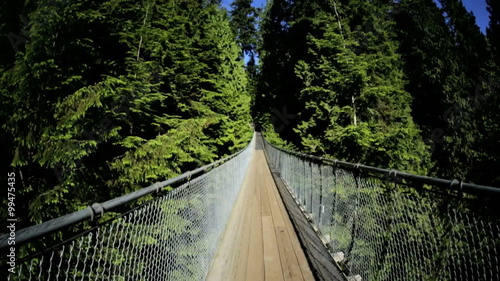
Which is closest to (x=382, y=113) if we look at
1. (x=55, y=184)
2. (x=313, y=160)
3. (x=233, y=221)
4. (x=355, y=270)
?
(x=313, y=160)

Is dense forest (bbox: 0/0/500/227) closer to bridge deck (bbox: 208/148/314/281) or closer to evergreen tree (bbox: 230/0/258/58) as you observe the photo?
bridge deck (bbox: 208/148/314/281)

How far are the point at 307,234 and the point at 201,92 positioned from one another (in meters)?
7.56

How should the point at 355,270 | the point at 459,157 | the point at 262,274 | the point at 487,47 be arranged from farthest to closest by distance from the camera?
the point at 487,47 < the point at 459,157 < the point at 262,274 < the point at 355,270

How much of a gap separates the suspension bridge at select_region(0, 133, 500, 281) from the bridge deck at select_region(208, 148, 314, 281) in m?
0.02

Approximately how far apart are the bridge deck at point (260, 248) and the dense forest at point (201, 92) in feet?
7.20

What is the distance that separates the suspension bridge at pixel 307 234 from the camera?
5.47ft

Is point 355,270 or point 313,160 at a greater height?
point 313,160

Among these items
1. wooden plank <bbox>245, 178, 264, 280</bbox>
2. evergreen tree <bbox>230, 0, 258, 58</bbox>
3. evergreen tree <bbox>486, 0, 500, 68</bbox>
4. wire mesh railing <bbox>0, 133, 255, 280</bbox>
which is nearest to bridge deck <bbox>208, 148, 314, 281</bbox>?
wooden plank <bbox>245, 178, 264, 280</bbox>

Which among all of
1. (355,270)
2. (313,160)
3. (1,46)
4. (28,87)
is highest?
(1,46)

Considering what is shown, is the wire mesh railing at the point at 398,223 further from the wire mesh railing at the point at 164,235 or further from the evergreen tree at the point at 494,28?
the evergreen tree at the point at 494,28

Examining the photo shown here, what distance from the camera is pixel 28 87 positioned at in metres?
3.06

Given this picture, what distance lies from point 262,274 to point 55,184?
340 centimetres

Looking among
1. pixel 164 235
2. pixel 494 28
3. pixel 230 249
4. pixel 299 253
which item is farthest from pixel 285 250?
pixel 494 28

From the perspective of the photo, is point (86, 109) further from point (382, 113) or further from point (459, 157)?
point (459, 157)
